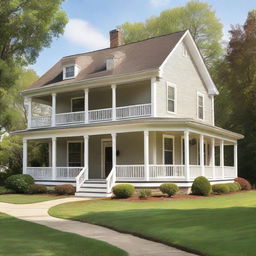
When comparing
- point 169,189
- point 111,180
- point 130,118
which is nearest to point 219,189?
point 169,189

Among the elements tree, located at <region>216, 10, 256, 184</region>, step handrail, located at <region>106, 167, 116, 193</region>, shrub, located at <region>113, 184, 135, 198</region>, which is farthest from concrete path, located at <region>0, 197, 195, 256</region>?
tree, located at <region>216, 10, 256, 184</region>

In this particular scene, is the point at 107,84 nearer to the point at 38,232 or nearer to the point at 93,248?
the point at 38,232

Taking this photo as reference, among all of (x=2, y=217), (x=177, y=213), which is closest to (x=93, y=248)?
(x=177, y=213)

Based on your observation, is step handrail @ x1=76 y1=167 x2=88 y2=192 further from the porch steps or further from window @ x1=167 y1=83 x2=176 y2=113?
window @ x1=167 y1=83 x2=176 y2=113

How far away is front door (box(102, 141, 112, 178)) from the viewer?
24844 mm

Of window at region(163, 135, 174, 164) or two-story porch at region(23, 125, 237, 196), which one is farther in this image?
window at region(163, 135, 174, 164)

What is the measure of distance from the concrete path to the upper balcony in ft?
26.8

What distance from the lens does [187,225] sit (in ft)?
33.7

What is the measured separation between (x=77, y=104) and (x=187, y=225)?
679 inches

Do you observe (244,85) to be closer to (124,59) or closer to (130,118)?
(124,59)

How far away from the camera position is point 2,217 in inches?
511

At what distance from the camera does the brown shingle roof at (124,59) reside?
75.9 ft

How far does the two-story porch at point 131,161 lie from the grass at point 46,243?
33.1 ft

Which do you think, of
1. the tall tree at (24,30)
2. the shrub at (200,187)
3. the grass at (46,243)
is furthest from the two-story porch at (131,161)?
the grass at (46,243)
